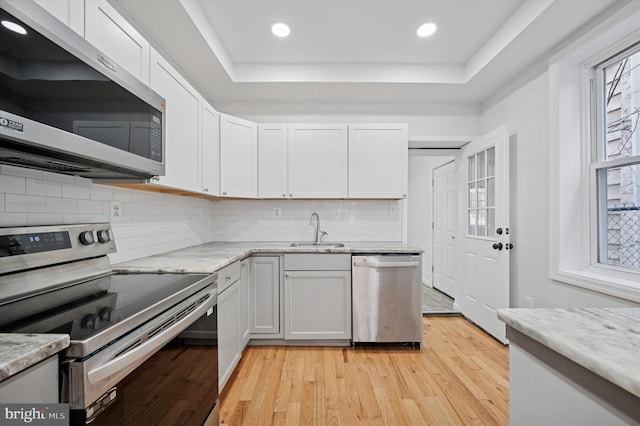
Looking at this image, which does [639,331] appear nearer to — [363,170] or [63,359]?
[63,359]

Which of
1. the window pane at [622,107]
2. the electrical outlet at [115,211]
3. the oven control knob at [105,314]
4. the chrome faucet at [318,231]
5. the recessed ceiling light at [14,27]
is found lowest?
the oven control knob at [105,314]

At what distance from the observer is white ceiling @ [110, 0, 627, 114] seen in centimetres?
205

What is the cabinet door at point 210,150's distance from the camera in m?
2.38

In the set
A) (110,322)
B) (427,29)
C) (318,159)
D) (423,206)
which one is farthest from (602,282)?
(423,206)

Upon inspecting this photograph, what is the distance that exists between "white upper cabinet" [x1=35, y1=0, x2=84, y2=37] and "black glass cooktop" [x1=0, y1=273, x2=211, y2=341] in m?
1.03

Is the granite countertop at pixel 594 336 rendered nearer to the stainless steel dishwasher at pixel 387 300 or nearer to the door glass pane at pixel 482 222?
the stainless steel dishwasher at pixel 387 300

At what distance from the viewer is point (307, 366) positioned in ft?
7.54

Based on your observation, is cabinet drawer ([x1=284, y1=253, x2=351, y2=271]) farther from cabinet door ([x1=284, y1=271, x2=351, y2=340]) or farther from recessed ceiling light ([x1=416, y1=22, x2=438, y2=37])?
recessed ceiling light ([x1=416, y1=22, x2=438, y2=37])

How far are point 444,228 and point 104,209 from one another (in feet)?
13.6

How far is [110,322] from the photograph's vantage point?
85cm

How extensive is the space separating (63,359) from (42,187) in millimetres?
1017

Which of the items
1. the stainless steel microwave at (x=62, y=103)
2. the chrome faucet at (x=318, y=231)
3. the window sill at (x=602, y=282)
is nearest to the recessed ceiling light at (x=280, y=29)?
the stainless steel microwave at (x=62, y=103)

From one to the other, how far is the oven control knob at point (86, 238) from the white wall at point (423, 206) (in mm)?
4286

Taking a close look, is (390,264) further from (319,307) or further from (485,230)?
(485,230)
